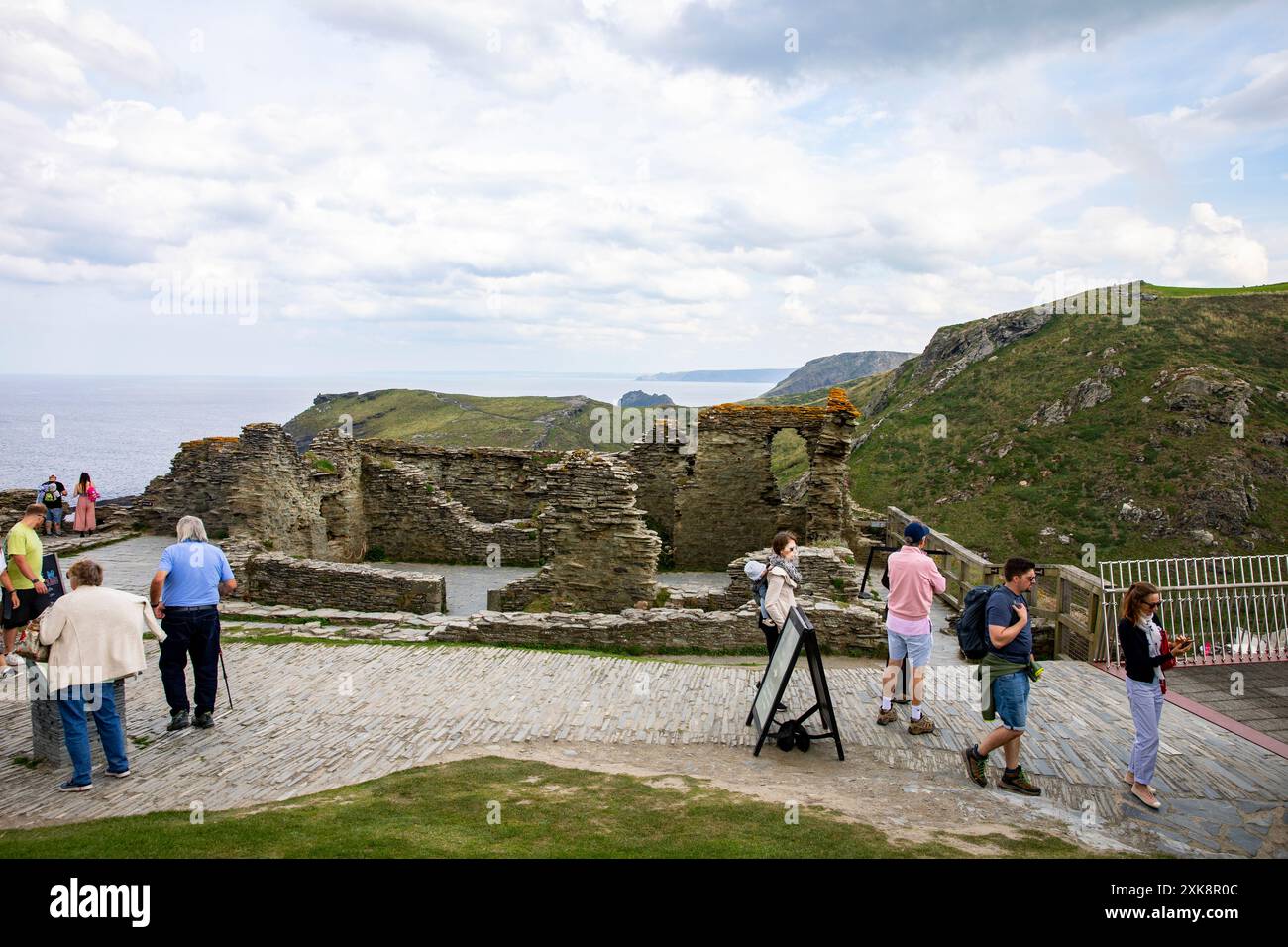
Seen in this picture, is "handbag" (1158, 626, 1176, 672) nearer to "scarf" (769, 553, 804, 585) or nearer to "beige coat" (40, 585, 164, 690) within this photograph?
"scarf" (769, 553, 804, 585)

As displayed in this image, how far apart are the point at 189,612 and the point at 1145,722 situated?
10737mm

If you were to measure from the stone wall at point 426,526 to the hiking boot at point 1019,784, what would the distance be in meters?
17.7

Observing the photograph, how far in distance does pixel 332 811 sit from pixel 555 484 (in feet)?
34.0

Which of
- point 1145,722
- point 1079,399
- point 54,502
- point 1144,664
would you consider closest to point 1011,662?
point 1144,664

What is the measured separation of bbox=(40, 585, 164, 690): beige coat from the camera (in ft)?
26.1

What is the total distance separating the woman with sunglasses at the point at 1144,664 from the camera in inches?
301

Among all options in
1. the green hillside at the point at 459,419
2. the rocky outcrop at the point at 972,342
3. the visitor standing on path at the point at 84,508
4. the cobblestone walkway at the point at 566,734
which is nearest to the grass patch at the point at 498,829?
the cobblestone walkway at the point at 566,734

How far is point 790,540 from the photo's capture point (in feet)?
33.1

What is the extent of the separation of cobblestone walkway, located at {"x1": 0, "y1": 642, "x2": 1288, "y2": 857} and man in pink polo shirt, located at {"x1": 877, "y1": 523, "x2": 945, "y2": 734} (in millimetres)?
Result: 675

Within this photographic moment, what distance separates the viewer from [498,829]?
6.70 m
